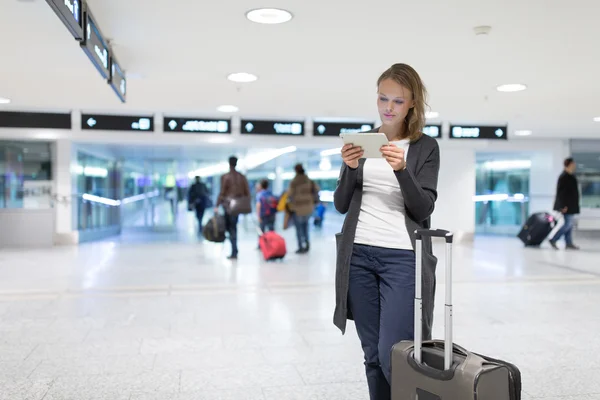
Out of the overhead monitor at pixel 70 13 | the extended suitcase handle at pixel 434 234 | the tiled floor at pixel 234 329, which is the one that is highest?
the overhead monitor at pixel 70 13

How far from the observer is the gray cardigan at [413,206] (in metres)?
2.15

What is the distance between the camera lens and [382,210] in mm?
2248

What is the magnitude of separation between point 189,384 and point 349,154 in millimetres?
2167

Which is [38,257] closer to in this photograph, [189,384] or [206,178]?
[206,178]

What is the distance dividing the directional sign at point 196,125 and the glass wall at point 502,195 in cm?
946

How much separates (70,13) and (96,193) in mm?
11742

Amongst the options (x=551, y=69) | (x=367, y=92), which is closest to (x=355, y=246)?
(x=551, y=69)

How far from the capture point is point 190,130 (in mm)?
9930

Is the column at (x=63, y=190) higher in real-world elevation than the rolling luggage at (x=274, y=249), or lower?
higher

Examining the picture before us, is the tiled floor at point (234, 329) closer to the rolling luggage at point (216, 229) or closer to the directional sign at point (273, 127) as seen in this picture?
the rolling luggage at point (216, 229)

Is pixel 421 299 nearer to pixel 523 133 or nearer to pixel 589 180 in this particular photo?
pixel 523 133

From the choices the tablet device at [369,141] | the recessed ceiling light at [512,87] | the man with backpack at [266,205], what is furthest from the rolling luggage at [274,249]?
the tablet device at [369,141]

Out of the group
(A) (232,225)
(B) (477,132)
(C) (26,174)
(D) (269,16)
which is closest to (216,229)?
(A) (232,225)

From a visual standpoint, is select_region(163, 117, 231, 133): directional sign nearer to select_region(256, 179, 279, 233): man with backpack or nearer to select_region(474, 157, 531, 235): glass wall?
select_region(256, 179, 279, 233): man with backpack
